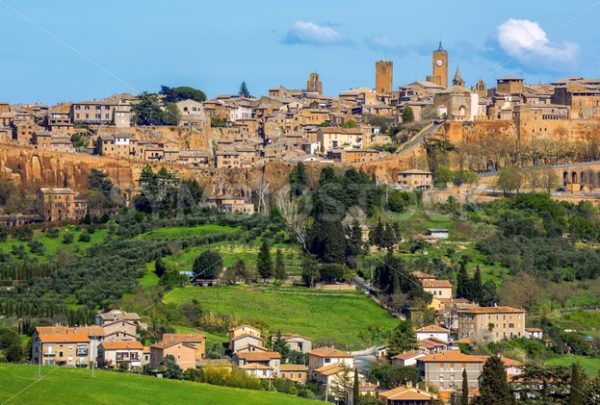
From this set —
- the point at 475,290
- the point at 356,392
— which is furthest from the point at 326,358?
the point at 475,290

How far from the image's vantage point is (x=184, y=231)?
259 feet

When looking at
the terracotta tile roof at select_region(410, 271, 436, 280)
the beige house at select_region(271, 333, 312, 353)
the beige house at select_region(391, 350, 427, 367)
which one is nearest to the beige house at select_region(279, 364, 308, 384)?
the beige house at select_region(271, 333, 312, 353)

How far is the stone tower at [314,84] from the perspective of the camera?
124 m

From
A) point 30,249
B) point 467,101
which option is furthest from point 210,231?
point 467,101

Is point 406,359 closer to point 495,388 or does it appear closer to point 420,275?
point 495,388

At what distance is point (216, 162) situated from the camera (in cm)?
9219

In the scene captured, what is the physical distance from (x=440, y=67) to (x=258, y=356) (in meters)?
64.9

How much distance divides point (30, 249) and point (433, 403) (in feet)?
88.0

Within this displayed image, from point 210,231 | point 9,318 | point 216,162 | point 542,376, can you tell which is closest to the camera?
point 542,376

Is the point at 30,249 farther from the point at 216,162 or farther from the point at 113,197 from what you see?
the point at 216,162

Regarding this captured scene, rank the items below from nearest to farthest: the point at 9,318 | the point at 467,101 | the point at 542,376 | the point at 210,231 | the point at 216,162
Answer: the point at 542,376
the point at 9,318
the point at 210,231
the point at 216,162
the point at 467,101

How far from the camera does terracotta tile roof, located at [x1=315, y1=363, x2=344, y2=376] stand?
188 ft

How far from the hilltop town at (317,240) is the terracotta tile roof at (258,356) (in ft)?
0.37

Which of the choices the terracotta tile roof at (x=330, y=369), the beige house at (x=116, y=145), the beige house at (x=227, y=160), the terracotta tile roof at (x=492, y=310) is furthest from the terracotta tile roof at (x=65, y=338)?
the beige house at (x=227, y=160)
